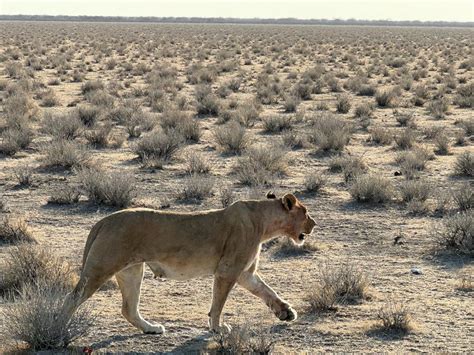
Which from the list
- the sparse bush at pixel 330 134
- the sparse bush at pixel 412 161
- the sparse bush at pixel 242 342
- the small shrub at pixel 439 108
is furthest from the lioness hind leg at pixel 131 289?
the small shrub at pixel 439 108

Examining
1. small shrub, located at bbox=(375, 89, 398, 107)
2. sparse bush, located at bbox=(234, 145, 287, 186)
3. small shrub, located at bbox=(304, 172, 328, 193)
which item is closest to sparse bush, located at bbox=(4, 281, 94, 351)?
sparse bush, located at bbox=(234, 145, 287, 186)

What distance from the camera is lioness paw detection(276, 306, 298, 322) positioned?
25.9ft

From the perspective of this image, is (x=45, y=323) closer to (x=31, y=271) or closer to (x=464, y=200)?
(x=31, y=271)

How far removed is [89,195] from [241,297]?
17.8 feet

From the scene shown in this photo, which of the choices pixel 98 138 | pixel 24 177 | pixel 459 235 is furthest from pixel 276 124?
pixel 459 235

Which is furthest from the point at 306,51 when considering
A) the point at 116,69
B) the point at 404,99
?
the point at 404,99

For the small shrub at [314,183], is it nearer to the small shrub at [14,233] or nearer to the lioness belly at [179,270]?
the small shrub at [14,233]

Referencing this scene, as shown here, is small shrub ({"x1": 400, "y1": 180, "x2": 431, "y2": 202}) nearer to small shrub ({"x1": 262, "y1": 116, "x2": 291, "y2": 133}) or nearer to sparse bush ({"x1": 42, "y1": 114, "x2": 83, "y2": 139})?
small shrub ({"x1": 262, "y1": 116, "x2": 291, "y2": 133})

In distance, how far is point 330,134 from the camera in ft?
65.8

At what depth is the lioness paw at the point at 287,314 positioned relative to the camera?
7.90 metres

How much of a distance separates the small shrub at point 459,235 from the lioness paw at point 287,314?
3.93 meters

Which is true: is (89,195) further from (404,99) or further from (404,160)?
(404,99)

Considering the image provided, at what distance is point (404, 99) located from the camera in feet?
102

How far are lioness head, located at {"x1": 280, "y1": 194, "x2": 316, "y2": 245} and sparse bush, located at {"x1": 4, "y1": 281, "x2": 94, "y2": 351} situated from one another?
6.94ft
